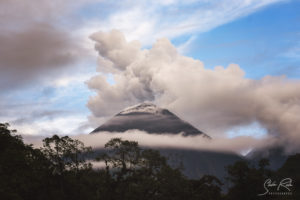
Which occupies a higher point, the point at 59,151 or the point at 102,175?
the point at 59,151

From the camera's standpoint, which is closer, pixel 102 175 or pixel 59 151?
pixel 59 151

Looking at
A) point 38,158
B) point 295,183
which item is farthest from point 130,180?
point 295,183

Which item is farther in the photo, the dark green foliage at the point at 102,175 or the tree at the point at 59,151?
the tree at the point at 59,151

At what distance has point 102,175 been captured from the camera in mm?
83562

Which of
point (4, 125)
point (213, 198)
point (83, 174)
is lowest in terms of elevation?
point (213, 198)

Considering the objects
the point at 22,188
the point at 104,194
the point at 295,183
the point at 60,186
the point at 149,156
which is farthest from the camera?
the point at 295,183

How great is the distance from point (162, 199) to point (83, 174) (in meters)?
17.6

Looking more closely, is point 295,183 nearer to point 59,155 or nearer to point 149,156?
point 149,156

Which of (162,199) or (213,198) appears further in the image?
(213,198)

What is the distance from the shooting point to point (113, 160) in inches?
3295

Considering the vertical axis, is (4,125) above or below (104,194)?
above

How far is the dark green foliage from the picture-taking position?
231ft

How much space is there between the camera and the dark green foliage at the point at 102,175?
7044 centimetres

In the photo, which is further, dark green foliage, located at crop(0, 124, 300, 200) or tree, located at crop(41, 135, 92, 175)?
tree, located at crop(41, 135, 92, 175)
